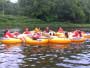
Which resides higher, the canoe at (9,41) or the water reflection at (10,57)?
the canoe at (9,41)

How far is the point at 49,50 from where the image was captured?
1093 inches

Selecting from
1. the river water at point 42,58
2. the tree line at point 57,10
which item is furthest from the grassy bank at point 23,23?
the river water at point 42,58

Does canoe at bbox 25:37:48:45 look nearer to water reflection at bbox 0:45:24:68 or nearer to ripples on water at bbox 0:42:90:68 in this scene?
water reflection at bbox 0:45:24:68

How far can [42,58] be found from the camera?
75.9 feet

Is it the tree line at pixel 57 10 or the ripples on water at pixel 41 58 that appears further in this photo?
the tree line at pixel 57 10

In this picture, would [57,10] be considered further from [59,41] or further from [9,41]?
[9,41]

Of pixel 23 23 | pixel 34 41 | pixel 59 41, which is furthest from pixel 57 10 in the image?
pixel 34 41

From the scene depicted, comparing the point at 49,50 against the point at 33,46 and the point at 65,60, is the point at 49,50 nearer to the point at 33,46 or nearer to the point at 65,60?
the point at 33,46

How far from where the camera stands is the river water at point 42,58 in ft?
67.1

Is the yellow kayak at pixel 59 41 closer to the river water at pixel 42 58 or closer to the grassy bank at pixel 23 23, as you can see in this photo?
the river water at pixel 42 58

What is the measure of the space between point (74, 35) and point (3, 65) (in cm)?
1587

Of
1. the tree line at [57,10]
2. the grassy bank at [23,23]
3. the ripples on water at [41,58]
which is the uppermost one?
the tree line at [57,10]

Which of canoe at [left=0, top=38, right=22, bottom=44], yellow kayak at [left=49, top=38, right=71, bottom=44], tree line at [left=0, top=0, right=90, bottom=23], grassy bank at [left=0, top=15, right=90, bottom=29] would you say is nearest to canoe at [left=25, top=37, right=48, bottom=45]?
yellow kayak at [left=49, top=38, right=71, bottom=44]

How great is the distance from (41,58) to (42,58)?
3.2 inches
